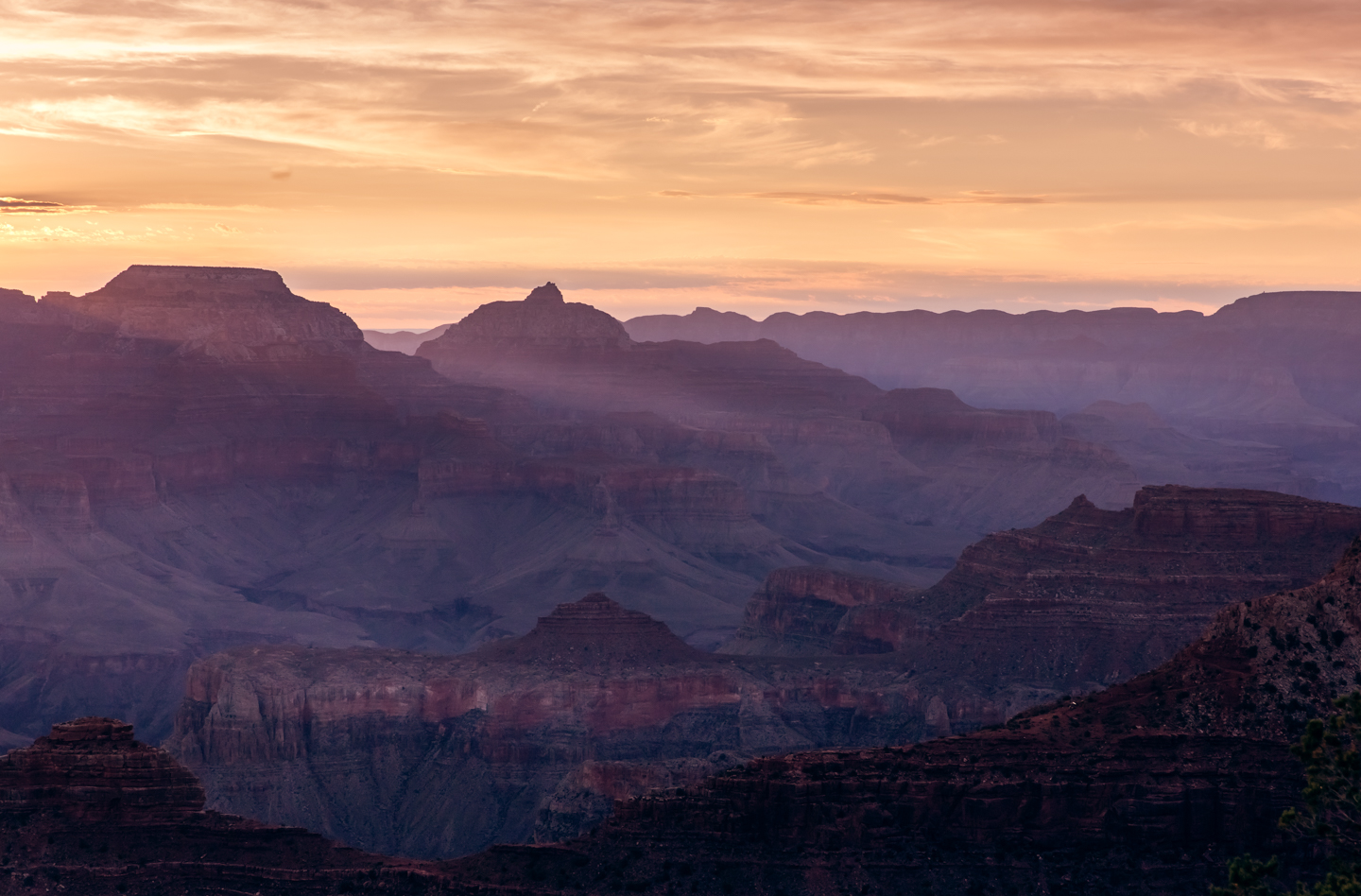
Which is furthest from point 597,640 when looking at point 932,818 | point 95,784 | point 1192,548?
point 932,818

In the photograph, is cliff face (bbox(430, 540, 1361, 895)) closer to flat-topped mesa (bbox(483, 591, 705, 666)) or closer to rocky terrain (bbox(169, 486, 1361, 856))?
rocky terrain (bbox(169, 486, 1361, 856))

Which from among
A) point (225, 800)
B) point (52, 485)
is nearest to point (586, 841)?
point (225, 800)

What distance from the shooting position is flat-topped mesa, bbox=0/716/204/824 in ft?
205

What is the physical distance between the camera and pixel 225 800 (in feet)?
346

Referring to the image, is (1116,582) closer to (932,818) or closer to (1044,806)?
(1044,806)

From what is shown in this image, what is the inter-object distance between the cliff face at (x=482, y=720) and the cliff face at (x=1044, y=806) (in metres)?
43.7

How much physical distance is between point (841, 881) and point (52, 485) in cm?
14721

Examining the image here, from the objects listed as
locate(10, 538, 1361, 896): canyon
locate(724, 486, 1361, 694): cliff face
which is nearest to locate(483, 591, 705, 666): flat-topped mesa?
locate(724, 486, 1361, 694): cliff face

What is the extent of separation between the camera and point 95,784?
206 feet

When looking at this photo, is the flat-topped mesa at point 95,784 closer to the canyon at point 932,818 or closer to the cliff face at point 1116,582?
the canyon at point 932,818

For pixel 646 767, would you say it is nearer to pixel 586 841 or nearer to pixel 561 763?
pixel 561 763

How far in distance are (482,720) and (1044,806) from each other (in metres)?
57.3

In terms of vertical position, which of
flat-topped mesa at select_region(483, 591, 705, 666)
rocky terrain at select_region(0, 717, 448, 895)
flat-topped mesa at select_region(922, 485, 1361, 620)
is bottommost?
flat-topped mesa at select_region(483, 591, 705, 666)

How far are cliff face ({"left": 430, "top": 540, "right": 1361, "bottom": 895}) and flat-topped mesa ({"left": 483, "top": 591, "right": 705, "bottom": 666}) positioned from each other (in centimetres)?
5664
